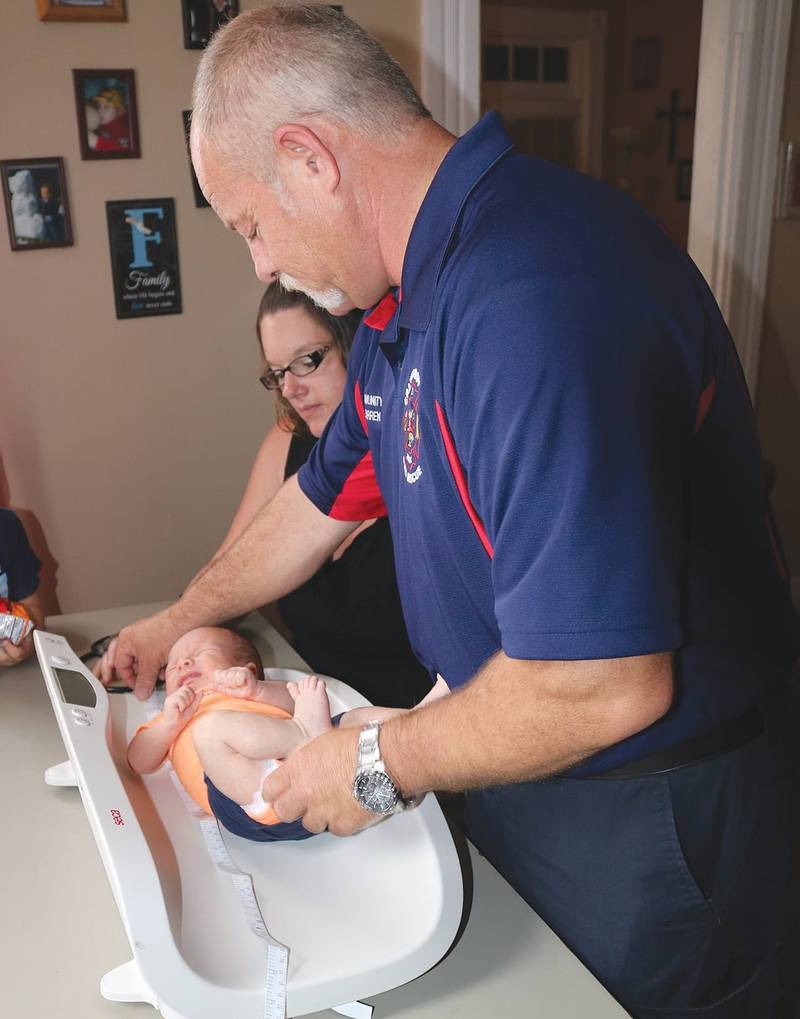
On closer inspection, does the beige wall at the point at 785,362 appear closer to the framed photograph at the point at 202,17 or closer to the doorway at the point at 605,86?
the framed photograph at the point at 202,17

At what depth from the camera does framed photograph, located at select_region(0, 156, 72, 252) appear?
235 centimetres

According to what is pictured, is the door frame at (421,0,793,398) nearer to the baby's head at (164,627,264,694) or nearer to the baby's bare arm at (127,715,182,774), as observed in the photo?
the baby's head at (164,627,264,694)

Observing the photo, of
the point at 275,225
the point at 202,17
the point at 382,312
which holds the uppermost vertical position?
the point at 202,17

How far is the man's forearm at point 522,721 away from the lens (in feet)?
2.67

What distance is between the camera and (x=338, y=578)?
76.8 inches

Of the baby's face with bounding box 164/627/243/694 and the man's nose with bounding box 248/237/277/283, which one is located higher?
the man's nose with bounding box 248/237/277/283

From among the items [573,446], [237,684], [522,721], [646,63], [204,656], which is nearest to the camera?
[573,446]

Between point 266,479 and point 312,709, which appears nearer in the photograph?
point 312,709

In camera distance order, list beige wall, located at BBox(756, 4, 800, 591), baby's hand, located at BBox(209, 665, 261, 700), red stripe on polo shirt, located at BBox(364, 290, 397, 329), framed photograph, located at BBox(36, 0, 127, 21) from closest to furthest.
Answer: red stripe on polo shirt, located at BBox(364, 290, 397, 329) → baby's hand, located at BBox(209, 665, 261, 700) → framed photograph, located at BBox(36, 0, 127, 21) → beige wall, located at BBox(756, 4, 800, 591)

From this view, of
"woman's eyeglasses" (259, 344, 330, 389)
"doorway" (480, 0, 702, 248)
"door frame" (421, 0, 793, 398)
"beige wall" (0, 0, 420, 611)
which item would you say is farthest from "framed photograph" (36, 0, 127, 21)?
"doorway" (480, 0, 702, 248)

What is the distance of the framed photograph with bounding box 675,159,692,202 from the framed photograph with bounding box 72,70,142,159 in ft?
12.8

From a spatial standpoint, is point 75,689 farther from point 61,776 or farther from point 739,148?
point 739,148

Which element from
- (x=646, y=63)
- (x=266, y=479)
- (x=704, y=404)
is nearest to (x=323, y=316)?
(x=266, y=479)

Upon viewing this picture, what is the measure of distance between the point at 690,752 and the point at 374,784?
0.35 metres
